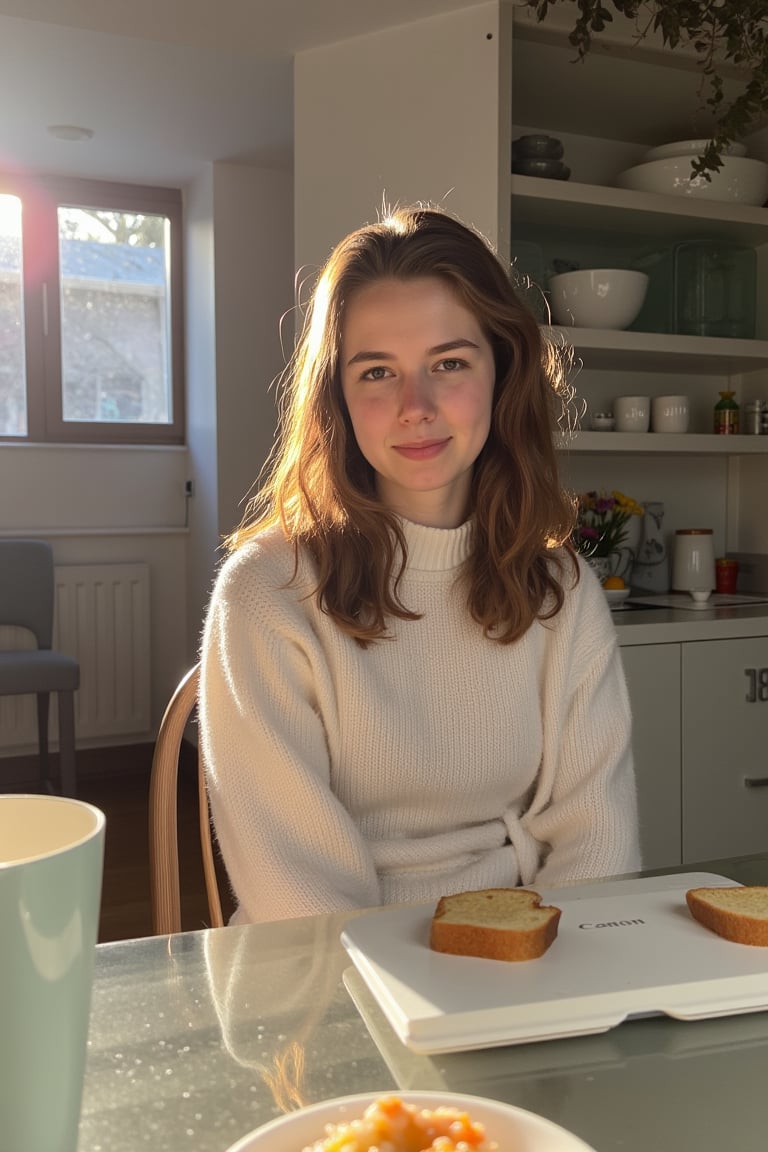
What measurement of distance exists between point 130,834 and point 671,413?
2061 millimetres

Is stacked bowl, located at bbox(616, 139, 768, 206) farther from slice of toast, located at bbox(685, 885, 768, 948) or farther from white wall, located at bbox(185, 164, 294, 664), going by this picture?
slice of toast, located at bbox(685, 885, 768, 948)

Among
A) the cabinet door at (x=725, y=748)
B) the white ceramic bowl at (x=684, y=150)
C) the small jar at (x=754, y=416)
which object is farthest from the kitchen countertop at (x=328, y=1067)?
the small jar at (x=754, y=416)

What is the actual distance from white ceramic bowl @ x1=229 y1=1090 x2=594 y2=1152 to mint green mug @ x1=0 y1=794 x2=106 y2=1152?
0.21 feet

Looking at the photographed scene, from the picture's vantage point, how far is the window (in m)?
4.06

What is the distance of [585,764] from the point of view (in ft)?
3.84

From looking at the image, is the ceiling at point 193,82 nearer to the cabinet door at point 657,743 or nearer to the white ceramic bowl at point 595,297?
the white ceramic bowl at point 595,297

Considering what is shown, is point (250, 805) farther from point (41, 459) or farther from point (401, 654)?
point (41, 459)

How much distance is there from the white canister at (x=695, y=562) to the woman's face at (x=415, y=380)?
169cm

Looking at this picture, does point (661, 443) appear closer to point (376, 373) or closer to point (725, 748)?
point (725, 748)

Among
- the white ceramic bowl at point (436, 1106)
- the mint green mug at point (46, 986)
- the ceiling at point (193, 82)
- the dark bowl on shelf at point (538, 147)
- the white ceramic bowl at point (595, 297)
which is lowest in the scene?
the white ceramic bowl at point (436, 1106)

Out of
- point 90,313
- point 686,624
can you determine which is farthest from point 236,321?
point 686,624

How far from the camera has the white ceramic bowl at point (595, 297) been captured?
8.09 feet

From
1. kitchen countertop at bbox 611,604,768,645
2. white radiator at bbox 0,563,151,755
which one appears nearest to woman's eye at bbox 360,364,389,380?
kitchen countertop at bbox 611,604,768,645

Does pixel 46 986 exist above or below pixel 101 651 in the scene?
above
